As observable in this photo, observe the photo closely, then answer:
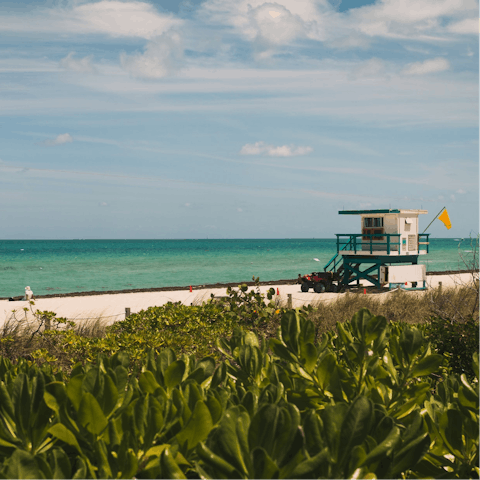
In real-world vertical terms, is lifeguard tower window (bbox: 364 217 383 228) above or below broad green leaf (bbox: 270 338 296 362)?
above

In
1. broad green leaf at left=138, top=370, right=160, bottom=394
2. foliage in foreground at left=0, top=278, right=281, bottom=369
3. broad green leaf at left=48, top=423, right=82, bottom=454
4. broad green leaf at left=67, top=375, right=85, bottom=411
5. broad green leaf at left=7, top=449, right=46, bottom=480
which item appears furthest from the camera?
foliage in foreground at left=0, top=278, right=281, bottom=369

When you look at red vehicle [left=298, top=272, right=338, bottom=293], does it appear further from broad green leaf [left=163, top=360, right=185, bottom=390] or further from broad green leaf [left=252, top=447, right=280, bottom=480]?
broad green leaf [left=252, top=447, right=280, bottom=480]

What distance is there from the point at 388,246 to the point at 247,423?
24.6 m

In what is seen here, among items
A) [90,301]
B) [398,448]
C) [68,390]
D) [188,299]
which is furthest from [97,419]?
[90,301]

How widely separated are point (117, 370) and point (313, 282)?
83.0 ft

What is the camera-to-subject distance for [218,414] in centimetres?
127

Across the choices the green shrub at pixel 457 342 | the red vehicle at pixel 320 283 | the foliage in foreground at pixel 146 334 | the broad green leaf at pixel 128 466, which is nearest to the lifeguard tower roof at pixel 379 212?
the red vehicle at pixel 320 283

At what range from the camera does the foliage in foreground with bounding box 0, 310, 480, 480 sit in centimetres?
107

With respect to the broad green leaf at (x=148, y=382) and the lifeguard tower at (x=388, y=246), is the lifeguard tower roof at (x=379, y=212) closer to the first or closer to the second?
the lifeguard tower at (x=388, y=246)

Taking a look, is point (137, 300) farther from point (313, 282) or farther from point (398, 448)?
point (398, 448)

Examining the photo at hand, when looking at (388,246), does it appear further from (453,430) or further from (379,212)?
(453,430)

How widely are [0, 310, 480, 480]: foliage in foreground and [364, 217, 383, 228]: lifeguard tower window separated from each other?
24.3 meters

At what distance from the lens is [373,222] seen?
25.6 meters

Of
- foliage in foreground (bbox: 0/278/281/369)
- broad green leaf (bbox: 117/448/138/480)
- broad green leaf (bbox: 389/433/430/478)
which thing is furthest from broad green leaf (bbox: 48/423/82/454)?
foliage in foreground (bbox: 0/278/281/369)
